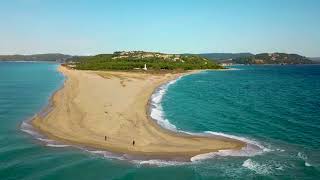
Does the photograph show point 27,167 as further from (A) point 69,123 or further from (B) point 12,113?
(B) point 12,113

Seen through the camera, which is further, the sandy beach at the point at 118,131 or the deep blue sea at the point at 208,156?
the sandy beach at the point at 118,131

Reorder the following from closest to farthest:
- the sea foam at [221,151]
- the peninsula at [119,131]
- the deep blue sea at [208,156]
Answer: the deep blue sea at [208,156] < the sea foam at [221,151] < the peninsula at [119,131]

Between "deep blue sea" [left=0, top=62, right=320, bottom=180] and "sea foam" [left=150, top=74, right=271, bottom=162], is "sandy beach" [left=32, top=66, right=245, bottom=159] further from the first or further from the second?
"deep blue sea" [left=0, top=62, right=320, bottom=180]

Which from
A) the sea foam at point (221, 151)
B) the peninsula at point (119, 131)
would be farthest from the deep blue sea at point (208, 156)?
the peninsula at point (119, 131)

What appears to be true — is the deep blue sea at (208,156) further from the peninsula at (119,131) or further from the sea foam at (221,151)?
the peninsula at (119,131)

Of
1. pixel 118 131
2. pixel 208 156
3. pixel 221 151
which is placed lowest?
pixel 208 156

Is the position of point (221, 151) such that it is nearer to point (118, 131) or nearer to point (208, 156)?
point (208, 156)

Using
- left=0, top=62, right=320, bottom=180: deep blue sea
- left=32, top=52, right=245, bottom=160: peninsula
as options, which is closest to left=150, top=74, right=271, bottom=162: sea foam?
left=0, top=62, right=320, bottom=180: deep blue sea

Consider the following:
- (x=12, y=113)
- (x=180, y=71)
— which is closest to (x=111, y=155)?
(x=12, y=113)

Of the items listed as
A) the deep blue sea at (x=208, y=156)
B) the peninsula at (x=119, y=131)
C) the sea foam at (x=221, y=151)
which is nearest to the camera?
the deep blue sea at (x=208, y=156)

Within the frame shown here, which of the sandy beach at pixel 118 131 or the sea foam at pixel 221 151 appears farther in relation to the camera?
the sandy beach at pixel 118 131

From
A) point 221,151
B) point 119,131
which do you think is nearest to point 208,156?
point 221,151

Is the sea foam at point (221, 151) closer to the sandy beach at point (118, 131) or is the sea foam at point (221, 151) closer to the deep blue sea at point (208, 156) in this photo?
the deep blue sea at point (208, 156)
